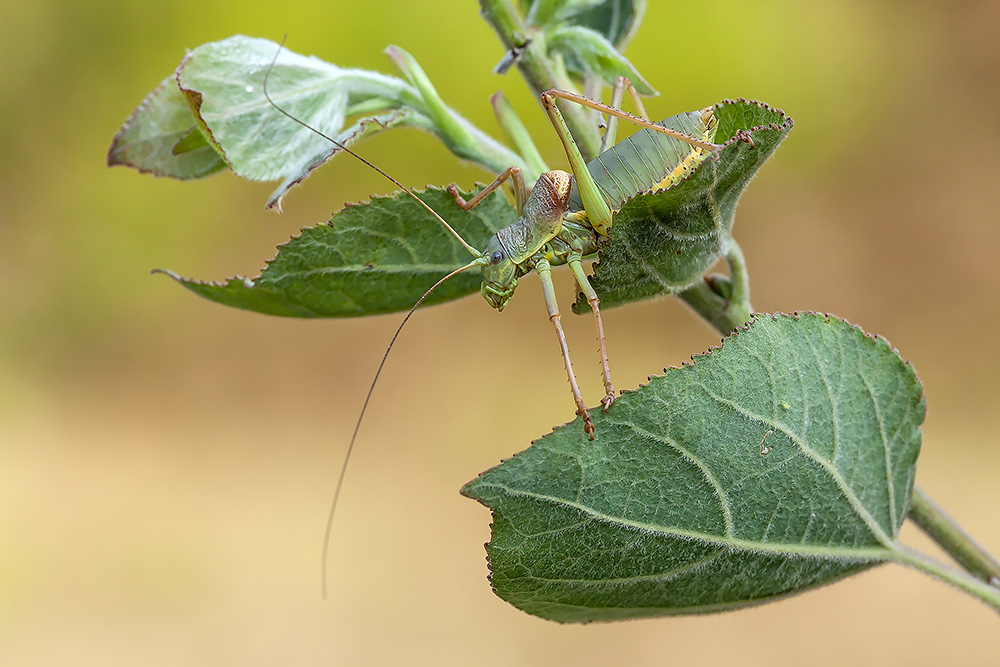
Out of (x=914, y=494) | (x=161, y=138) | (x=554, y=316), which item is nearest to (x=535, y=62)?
(x=554, y=316)

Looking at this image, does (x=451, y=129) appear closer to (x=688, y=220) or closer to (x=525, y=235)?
(x=525, y=235)

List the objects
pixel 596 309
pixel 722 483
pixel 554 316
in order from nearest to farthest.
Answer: pixel 722 483
pixel 596 309
pixel 554 316

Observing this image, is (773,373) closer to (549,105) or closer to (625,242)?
(625,242)

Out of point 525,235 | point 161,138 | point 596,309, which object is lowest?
point 596,309

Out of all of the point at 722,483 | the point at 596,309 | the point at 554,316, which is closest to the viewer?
the point at 722,483

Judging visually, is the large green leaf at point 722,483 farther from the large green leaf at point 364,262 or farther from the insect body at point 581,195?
the large green leaf at point 364,262

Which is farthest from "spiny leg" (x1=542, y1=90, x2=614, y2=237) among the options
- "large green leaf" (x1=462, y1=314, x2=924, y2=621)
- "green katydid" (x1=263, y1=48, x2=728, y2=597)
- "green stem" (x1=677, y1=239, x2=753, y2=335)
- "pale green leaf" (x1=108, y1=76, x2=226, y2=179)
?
"pale green leaf" (x1=108, y1=76, x2=226, y2=179)

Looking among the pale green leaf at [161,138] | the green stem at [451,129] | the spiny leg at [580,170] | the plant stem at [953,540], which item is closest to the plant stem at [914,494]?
the plant stem at [953,540]
